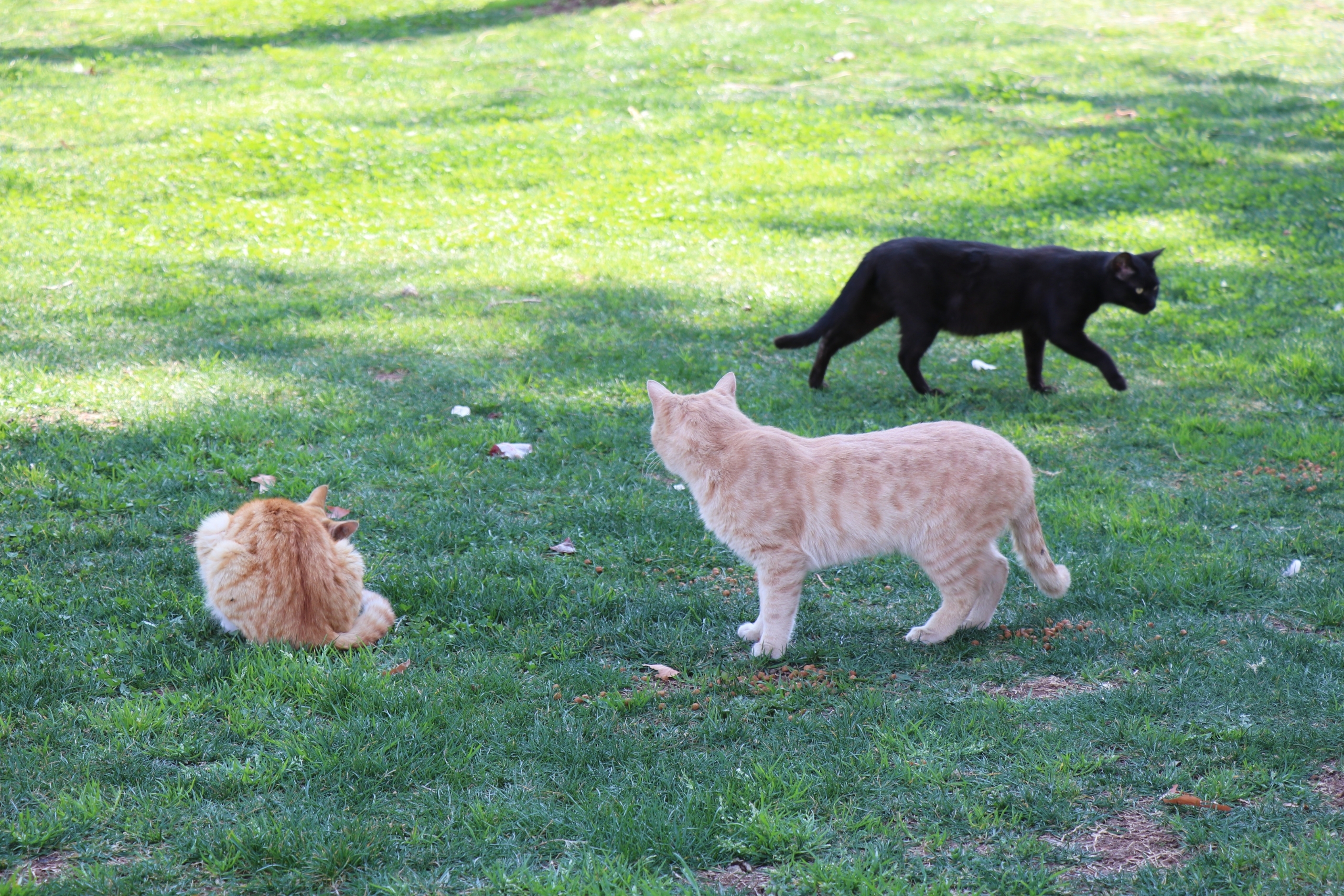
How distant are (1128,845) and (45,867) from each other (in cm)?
302

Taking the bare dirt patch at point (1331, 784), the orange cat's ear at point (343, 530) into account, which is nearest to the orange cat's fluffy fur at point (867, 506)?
the bare dirt patch at point (1331, 784)

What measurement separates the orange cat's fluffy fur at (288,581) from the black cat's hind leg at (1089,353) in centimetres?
488

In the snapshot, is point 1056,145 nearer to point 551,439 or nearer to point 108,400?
point 551,439

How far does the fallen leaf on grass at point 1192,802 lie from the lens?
3111 millimetres

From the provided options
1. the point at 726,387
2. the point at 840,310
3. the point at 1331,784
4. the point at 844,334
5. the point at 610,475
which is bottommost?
the point at 610,475

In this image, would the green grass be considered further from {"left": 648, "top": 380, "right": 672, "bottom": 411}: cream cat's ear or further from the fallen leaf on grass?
{"left": 648, "top": 380, "right": 672, "bottom": 411}: cream cat's ear

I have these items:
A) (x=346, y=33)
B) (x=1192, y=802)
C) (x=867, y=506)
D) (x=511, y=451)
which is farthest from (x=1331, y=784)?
(x=346, y=33)

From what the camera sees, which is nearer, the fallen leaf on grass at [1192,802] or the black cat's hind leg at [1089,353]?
the fallen leaf on grass at [1192,802]

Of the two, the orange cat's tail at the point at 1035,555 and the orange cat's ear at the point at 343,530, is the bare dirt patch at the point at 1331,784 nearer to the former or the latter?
the orange cat's tail at the point at 1035,555

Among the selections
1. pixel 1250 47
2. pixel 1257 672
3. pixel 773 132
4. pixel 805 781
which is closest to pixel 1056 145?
pixel 773 132

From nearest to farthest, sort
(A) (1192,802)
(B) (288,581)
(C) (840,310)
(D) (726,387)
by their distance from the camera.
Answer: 1. (A) (1192,802)
2. (B) (288,581)
3. (D) (726,387)
4. (C) (840,310)

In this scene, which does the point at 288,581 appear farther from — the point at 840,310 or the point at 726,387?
the point at 840,310

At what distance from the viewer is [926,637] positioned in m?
4.23

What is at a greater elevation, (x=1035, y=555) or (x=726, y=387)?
(x=726, y=387)
